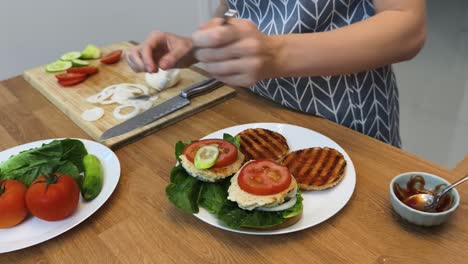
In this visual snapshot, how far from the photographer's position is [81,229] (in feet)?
2.34

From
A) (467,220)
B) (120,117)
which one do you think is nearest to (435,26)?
(467,220)

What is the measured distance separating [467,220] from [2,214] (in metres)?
0.77

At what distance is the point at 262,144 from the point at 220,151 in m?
0.13

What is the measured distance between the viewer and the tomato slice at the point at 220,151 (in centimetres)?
72

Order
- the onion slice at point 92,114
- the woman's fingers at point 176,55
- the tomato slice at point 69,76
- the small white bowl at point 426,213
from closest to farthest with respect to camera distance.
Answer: the small white bowl at point 426,213 < the woman's fingers at point 176,55 < the onion slice at point 92,114 < the tomato slice at point 69,76

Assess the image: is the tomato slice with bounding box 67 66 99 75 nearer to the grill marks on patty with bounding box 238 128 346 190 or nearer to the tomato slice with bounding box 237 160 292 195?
the grill marks on patty with bounding box 238 128 346 190

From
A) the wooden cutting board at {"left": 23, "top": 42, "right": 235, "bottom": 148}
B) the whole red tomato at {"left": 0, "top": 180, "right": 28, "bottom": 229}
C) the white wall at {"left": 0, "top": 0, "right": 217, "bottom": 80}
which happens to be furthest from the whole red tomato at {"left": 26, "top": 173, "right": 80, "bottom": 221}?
the white wall at {"left": 0, "top": 0, "right": 217, "bottom": 80}

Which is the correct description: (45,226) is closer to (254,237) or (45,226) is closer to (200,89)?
(254,237)

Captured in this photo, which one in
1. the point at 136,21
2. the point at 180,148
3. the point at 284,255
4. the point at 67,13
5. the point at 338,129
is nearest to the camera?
the point at 284,255

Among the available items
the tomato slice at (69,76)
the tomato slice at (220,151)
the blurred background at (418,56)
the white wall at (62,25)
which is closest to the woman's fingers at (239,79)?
the tomato slice at (220,151)

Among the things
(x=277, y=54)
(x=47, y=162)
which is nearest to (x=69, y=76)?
(x=47, y=162)

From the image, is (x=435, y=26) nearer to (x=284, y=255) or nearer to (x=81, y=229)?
(x=284, y=255)

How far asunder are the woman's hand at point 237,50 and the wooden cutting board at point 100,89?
30cm

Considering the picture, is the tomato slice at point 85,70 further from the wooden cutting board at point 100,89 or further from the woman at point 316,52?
the woman at point 316,52
